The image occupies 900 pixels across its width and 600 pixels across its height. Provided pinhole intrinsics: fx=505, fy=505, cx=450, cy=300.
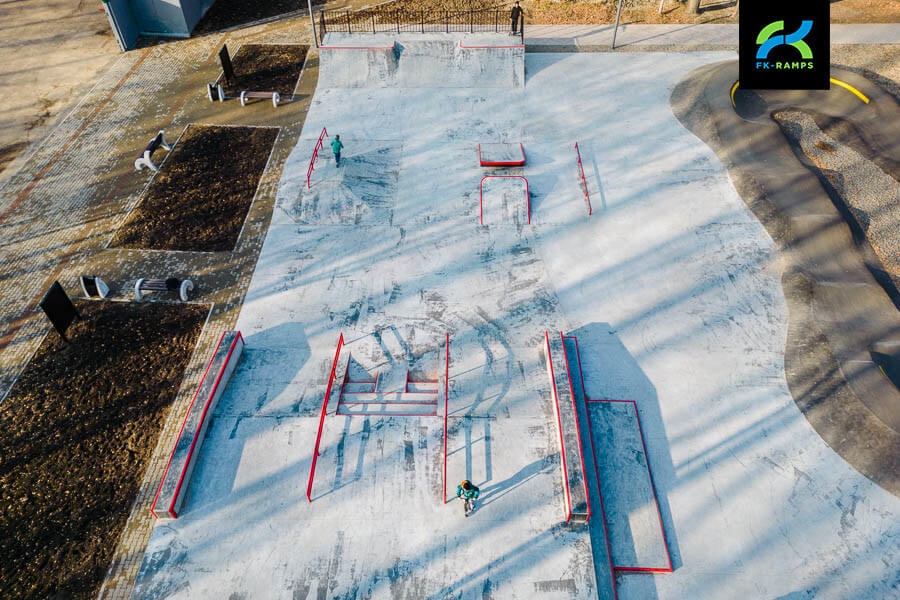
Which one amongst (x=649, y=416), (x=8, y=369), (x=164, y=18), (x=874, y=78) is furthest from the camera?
(x=164, y=18)

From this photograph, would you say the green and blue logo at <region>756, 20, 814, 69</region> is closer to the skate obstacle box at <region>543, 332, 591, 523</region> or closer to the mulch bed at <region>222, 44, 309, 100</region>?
the skate obstacle box at <region>543, 332, 591, 523</region>

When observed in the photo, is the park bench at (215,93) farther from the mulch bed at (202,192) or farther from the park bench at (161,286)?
the park bench at (161,286)

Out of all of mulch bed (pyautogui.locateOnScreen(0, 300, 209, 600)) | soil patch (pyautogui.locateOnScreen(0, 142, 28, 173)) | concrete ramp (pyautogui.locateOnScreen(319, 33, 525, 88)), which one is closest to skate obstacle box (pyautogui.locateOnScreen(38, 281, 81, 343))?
mulch bed (pyautogui.locateOnScreen(0, 300, 209, 600))

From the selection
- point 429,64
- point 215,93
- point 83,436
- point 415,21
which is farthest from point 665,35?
point 83,436

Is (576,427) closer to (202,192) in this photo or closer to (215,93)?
(202,192)

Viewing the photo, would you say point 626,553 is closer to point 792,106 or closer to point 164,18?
point 792,106

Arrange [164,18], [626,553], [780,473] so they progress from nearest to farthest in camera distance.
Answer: [626,553], [780,473], [164,18]

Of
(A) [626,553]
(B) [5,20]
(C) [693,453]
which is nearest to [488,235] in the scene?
(C) [693,453]
